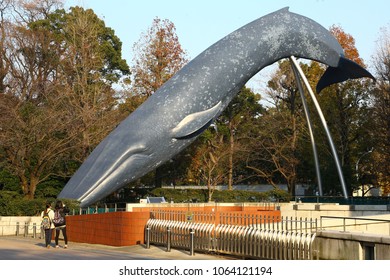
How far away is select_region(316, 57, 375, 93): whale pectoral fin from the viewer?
28.4 m

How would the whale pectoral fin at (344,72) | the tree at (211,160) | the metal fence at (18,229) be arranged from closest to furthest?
the metal fence at (18,229) → the whale pectoral fin at (344,72) → the tree at (211,160)

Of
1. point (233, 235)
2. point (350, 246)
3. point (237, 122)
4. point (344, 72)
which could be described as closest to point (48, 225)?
point (233, 235)

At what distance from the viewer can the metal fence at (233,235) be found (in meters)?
15.0

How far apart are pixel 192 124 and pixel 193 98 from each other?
1.00 meters

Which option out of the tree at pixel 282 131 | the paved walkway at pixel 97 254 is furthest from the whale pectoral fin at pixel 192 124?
the tree at pixel 282 131

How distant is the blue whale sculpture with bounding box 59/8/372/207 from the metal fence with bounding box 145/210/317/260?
336 centimetres

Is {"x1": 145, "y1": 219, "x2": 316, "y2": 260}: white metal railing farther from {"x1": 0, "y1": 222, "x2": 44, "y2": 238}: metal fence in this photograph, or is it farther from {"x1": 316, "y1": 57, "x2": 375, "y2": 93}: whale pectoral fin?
{"x1": 316, "y1": 57, "x2": 375, "y2": 93}: whale pectoral fin

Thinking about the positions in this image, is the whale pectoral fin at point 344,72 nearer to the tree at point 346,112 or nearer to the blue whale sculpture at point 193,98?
the blue whale sculpture at point 193,98

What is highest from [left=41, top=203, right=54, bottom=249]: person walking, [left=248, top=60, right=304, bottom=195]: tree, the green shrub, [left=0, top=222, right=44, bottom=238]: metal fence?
[left=248, top=60, right=304, bottom=195]: tree

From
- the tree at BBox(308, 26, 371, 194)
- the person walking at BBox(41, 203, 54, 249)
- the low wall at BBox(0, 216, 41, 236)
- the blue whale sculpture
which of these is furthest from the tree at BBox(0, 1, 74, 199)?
the tree at BBox(308, 26, 371, 194)

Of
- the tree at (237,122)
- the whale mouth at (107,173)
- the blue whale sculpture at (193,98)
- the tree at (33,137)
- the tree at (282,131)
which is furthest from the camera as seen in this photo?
the tree at (282,131)

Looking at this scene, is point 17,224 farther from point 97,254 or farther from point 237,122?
point 237,122

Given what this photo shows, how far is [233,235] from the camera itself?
16594 millimetres

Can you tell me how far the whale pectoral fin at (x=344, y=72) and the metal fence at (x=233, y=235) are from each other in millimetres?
12363
